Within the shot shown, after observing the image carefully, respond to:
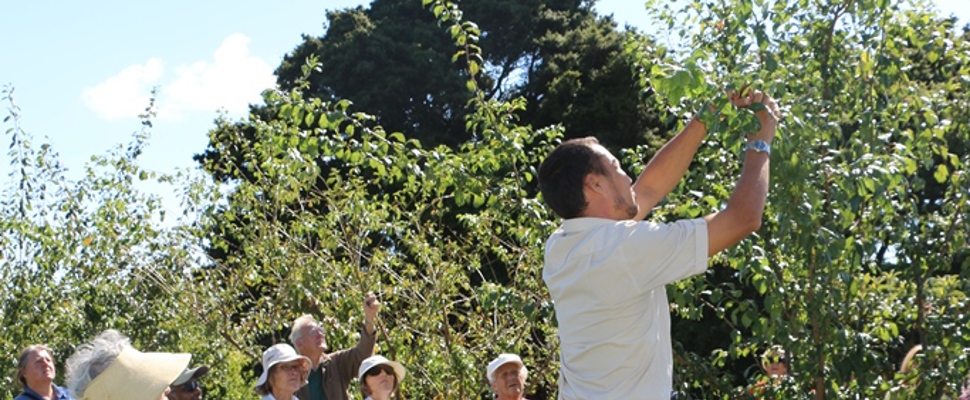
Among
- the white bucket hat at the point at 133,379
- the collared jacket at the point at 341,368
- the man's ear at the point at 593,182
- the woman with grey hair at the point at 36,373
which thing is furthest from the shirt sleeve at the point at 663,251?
the woman with grey hair at the point at 36,373

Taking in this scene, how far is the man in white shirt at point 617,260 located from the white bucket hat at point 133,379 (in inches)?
46.2

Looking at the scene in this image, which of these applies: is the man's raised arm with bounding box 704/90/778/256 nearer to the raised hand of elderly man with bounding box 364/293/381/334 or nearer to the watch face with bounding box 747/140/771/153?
the watch face with bounding box 747/140/771/153

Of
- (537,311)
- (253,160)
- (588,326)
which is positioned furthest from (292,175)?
(588,326)

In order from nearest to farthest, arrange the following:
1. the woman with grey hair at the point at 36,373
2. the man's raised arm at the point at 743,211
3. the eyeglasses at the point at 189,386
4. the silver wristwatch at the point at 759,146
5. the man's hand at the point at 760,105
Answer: the man's raised arm at the point at 743,211, the silver wristwatch at the point at 759,146, the man's hand at the point at 760,105, the eyeglasses at the point at 189,386, the woman with grey hair at the point at 36,373

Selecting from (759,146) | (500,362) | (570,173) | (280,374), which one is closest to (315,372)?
(280,374)

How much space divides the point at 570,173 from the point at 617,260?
1.07ft

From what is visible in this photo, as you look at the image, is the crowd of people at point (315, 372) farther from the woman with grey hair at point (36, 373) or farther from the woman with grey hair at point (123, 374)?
the woman with grey hair at point (123, 374)

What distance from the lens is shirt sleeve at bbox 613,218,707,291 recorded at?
3.37 metres

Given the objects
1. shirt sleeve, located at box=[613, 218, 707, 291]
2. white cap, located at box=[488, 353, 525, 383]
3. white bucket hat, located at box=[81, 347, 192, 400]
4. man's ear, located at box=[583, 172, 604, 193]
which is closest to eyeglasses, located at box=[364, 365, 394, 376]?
white cap, located at box=[488, 353, 525, 383]

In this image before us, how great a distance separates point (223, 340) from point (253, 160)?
187 centimetres

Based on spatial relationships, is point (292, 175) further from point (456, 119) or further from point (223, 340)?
point (456, 119)

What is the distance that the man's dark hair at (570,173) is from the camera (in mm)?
3604

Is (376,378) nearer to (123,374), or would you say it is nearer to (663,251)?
(123,374)

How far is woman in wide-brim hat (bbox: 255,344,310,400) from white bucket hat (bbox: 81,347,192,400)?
135 inches
